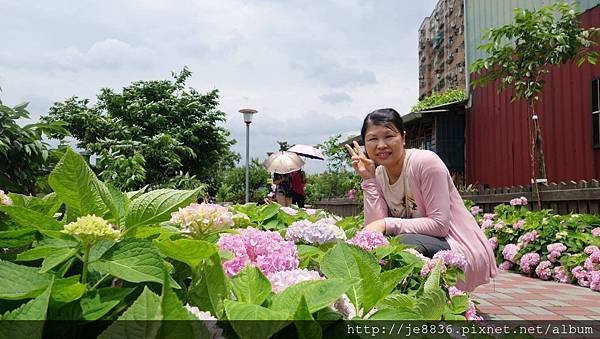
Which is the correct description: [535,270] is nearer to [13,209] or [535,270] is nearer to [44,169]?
[44,169]

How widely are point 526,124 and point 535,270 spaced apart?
5246 millimetres

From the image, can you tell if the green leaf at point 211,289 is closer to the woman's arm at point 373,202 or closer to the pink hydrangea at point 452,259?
the pink hydrangea at point 452,259

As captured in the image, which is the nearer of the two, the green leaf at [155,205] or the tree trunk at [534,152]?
the green leaf at [155,205]

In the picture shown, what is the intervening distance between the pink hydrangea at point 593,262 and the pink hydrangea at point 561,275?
30 centimetres

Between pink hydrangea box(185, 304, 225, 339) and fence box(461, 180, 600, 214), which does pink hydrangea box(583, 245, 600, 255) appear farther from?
pink hydrangea box(185, 304, 225, 339)

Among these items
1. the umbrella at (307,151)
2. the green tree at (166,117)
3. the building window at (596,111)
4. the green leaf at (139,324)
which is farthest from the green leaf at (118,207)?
the green tree at (166,117)

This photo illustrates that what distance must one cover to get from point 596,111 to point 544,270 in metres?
3.90

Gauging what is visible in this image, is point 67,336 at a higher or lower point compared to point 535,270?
higher

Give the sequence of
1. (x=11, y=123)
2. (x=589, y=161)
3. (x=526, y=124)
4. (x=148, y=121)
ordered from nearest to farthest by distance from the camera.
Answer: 1. (x=11, y=123)
2. (x=589, y=161)
3. (x=526, y=124)
4. (x=148, y=121)

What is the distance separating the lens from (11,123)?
2.87m

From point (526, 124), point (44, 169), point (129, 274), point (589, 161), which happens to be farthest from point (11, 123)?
point (526, 124)

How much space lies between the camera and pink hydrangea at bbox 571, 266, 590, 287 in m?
4.87

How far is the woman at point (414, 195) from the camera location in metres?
2.45

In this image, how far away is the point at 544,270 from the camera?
5430mm
